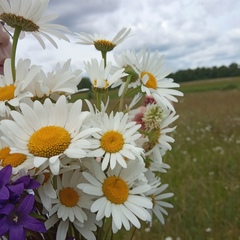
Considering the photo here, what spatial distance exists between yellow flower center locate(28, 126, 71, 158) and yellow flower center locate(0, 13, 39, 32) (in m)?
0.14

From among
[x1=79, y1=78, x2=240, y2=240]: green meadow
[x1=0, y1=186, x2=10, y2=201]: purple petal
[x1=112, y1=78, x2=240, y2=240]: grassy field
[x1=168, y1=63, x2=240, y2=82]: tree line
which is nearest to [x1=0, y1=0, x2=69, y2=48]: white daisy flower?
[x1=0, y1=186, x2=10, y2=201]: purple petal

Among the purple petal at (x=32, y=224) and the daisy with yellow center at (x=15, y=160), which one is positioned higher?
the daisy with yellow center at (x=15, y=160)

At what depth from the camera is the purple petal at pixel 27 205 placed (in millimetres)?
444

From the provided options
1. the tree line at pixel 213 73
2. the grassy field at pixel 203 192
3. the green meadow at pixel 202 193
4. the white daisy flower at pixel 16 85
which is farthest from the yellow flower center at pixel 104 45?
the tree line at pixel 213 73

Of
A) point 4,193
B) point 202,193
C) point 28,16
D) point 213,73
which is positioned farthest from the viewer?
point 213,73

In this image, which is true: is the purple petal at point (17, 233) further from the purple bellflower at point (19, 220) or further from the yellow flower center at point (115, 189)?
the yellow flower center at point (115, 189)

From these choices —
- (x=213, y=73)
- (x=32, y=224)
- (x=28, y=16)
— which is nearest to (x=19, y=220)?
(x=32, y=224)

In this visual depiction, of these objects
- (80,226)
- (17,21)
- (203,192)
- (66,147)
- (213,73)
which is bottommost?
(213,73)

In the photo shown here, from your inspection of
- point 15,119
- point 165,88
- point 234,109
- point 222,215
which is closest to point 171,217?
point 222,215

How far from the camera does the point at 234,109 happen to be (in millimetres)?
5434

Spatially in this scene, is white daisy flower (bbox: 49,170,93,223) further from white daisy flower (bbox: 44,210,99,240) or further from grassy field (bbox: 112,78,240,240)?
grassy field (bbox: 112,78,240,240)

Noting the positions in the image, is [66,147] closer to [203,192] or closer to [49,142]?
[49,142]

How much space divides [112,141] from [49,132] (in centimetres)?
7

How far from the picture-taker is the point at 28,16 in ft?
1.73
